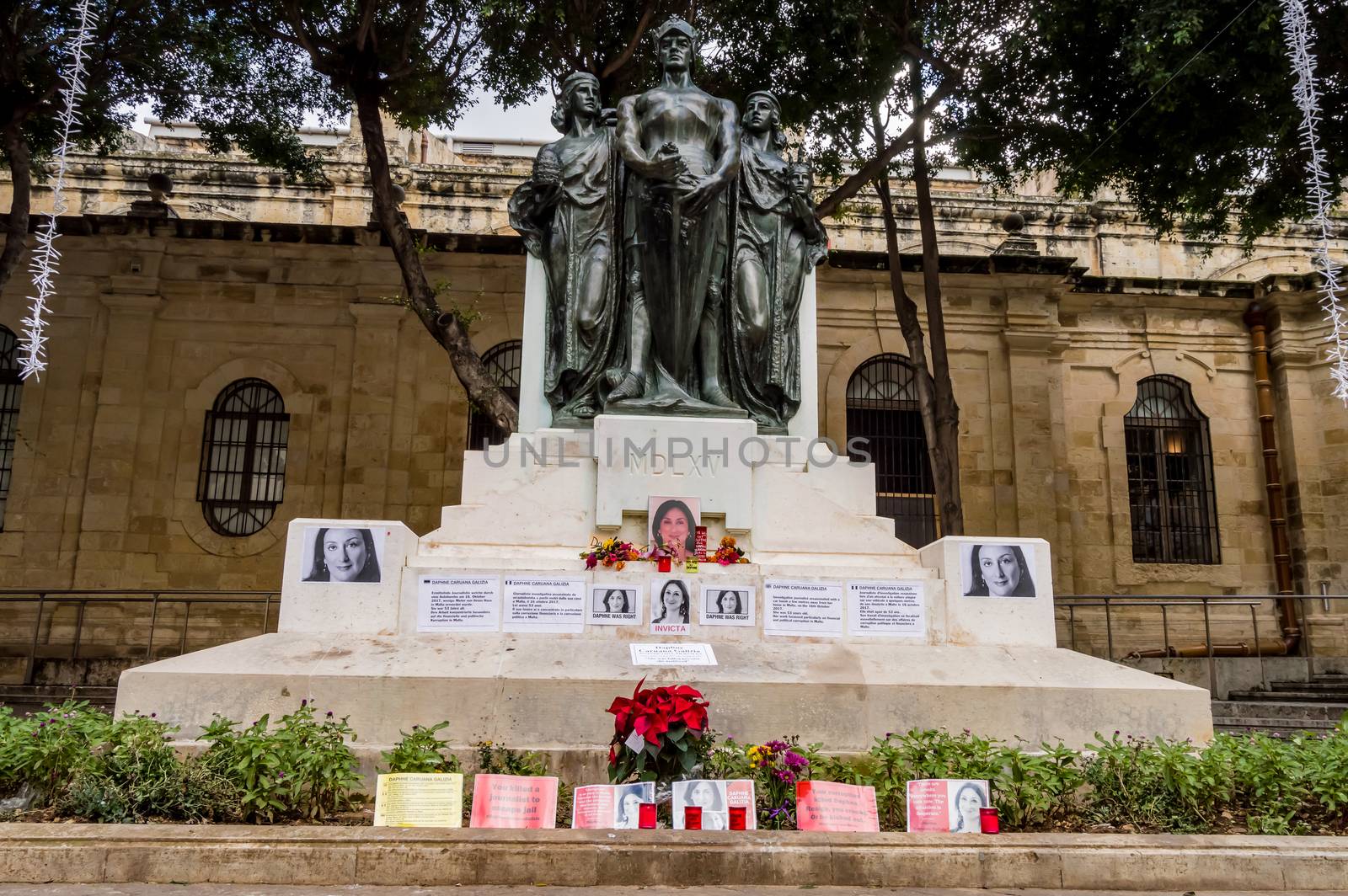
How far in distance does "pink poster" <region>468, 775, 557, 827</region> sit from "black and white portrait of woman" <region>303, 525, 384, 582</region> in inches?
69.4

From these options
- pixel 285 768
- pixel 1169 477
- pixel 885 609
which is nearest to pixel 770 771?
pixel 885 609

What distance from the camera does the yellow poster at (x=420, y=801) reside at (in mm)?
4090

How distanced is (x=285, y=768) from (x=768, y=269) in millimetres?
4286

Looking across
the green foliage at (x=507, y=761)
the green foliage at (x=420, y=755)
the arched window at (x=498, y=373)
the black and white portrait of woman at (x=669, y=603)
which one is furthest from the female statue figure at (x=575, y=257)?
the arched window at (x=498, y=373)

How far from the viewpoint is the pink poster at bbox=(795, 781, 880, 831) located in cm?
417

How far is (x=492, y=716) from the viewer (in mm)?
4965

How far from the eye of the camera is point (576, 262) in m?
6.92

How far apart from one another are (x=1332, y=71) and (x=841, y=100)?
531cm

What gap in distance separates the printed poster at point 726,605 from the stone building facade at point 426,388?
11.4 m

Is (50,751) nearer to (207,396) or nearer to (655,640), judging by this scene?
(655,640)

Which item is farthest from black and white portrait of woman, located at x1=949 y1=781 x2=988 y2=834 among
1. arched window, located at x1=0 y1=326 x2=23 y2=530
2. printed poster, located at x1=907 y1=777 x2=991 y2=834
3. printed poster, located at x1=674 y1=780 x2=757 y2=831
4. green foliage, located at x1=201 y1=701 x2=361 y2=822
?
arched window, located at x1=0 y1=326 x2=23 y2=530

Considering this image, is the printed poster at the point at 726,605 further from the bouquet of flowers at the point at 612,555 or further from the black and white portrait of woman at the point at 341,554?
the black and white portrait of woman at the point at 341,554

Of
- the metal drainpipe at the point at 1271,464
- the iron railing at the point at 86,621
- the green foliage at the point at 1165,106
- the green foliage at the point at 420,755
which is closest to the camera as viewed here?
the green foliage at the point at 420,755

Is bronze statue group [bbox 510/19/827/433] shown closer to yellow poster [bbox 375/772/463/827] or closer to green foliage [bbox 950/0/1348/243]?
yellow poster [bbox 375/772/463/827]
